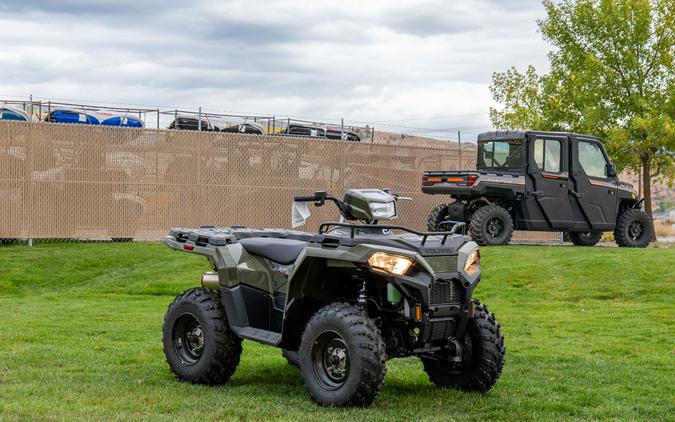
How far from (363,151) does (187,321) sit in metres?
17.3

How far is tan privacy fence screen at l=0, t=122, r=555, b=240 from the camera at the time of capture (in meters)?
21.8

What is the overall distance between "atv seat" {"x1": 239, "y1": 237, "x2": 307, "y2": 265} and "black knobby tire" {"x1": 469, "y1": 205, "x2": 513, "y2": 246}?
40.8 feet

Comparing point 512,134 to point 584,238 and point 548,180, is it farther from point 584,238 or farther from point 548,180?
point 584,238

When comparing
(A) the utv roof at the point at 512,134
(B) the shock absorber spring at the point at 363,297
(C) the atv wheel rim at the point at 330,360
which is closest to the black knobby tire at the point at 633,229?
(A) the utv roof at the point at 512,134

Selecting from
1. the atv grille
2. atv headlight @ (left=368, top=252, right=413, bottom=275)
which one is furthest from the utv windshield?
atv headlight @ (left=368, top=252, right=413, bottom=275)

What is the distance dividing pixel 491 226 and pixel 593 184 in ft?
8.20

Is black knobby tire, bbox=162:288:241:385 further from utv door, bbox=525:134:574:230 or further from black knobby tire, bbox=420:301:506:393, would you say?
utv door, bbox=525:134:574:230

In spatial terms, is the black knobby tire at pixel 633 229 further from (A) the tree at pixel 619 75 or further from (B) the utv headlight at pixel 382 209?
(B) the utv headlight at pixel 382 209

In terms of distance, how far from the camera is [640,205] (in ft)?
75.6

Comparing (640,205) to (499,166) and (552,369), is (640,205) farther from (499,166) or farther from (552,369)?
(552,369)

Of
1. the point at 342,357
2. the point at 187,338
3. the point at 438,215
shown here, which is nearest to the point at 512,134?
the point at 438,215

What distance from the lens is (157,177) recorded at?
75.7 feet

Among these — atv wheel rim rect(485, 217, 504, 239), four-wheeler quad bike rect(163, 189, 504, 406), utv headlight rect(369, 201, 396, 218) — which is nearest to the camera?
four-wheeler quad bike rect(163, 189, 504, 406)

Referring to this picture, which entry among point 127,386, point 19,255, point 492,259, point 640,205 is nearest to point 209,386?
point 127,386
